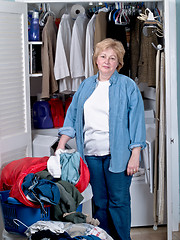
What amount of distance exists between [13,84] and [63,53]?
725mm

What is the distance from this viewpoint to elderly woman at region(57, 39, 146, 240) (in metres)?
2.74

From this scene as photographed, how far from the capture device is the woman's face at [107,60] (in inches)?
109

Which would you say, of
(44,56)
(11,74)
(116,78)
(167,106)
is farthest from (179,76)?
(11,74)

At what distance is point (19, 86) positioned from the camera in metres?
3.19

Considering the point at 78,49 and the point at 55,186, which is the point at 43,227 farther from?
the point at 78,49

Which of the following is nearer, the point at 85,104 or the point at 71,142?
the point at 85,104

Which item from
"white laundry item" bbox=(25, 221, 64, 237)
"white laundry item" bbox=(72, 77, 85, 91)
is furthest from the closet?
"white laundry item" bbox=(25, 221, 64, 237)

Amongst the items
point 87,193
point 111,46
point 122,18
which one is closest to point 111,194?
point 87,193

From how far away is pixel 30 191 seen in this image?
206 centimetres

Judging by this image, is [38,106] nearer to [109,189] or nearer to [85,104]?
[85,104]

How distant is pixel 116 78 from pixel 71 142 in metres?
1.07

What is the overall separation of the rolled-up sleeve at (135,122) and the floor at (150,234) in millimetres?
994

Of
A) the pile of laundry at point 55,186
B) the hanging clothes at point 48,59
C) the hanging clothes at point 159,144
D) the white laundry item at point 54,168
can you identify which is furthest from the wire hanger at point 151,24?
the white laundry item at point 54,168

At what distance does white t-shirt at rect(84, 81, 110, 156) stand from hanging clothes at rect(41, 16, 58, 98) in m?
0.92
